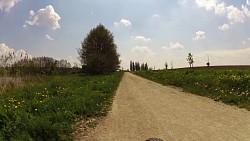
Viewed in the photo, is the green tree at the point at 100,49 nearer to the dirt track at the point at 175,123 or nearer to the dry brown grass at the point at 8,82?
the dry brown grass at the point at 8,82

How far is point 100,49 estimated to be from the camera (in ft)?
177

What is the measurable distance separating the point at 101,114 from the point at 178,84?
12.5m

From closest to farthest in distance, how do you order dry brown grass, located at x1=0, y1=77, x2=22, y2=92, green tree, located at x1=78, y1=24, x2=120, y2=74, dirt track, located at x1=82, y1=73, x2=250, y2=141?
dirt track, located at x1=82, y1=73, x2=250, y2=141 < dry brown grass, located at x1=0, y1=77, x2=22, y2=92 < green tree, located at x1=78, y1=24, x2=120, y2=74

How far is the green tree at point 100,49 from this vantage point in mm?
49906

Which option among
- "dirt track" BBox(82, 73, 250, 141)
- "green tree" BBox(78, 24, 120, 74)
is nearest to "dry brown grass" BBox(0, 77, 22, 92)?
"dirt track" BBox(82, 73, 250, 141)

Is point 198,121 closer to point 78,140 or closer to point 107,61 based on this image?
point 78,140

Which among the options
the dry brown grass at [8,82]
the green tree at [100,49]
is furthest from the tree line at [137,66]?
the dry brown grass at [8,82]

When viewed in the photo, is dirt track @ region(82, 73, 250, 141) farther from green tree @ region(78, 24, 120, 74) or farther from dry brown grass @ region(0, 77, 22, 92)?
green tree @ region(78, 24, 120, 74)

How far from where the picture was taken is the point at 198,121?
8.15 metres

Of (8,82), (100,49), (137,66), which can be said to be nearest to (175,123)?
(8,82)

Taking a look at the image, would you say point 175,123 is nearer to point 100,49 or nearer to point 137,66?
point 100,49

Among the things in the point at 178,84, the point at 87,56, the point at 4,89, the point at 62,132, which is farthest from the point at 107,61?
the point at 62,132

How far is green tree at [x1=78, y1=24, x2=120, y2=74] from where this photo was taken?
49.9 m

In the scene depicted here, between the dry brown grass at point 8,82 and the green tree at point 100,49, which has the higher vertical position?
the green tree at point 100,49
